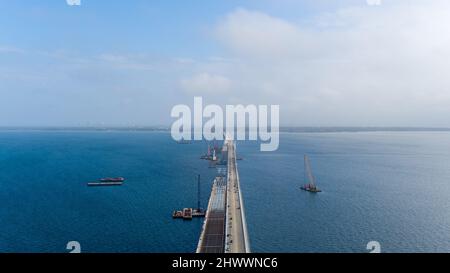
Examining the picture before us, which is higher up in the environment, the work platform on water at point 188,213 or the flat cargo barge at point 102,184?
the flat cargo barge at point 102,184

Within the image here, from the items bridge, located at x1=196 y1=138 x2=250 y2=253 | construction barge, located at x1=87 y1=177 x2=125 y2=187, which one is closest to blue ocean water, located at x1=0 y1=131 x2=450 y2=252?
construction barge, located at x1=87 y1=177 x2=125 y2=187

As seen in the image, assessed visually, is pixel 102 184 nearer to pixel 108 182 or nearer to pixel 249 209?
pixel 108 182

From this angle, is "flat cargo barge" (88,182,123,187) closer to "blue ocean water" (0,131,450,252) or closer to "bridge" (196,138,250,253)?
"blue ocean water" (0,131,450,252)

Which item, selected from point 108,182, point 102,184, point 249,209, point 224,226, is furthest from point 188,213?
point 108,182

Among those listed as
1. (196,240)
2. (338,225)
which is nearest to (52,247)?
(196,240)

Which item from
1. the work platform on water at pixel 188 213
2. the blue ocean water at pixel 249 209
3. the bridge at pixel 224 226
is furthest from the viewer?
the work platform on water at pixel 188 213

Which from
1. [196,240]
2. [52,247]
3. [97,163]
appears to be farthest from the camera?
[97,163]

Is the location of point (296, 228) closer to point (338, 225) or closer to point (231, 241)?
point (338, 225)

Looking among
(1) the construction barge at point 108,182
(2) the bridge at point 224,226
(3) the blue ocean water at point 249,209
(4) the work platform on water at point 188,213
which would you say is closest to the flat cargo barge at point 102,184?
(1) the construction barge at point 108,182

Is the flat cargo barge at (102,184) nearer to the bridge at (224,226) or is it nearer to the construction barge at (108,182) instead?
the construction barge at (108,182)
